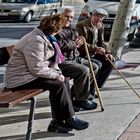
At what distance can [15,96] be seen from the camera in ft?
17.1

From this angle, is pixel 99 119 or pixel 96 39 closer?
pixel 99 119

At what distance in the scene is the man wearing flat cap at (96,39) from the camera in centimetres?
717

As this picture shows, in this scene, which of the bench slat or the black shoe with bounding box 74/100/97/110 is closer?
the bench slat

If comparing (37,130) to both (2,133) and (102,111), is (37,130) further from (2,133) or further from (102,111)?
(102,111)

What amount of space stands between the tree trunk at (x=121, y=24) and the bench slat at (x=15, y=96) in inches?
179

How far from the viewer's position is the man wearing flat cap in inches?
282

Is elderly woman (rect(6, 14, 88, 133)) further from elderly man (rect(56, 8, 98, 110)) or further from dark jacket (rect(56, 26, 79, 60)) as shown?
dark jacket (rect(56, 26, 79, 60))

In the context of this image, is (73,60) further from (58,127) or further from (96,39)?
(58,127)

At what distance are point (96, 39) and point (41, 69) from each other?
2.24m

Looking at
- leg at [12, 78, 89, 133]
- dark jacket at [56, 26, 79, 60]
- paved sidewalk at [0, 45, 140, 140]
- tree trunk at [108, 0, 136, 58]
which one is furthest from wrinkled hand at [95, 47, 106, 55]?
tree trunk at [108, 0, 136, 58]

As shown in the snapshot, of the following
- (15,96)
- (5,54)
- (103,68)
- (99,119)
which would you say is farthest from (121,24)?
(15,96)

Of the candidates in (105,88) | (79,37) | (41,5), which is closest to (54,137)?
(79,37)

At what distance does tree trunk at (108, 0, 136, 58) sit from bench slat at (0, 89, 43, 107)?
14.9 ft

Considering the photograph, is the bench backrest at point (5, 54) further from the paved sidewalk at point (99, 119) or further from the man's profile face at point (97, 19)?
the man's profile face at point (97, 19)
